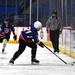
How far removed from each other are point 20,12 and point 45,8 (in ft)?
6.97

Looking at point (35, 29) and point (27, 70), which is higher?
point (35, 29)

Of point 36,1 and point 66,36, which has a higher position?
point 36,1

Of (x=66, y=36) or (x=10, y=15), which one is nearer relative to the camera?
(x=66, y=36)

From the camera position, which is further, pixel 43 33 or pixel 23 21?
pixel 23 21

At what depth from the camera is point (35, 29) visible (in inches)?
344

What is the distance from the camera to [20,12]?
21391 millimetres

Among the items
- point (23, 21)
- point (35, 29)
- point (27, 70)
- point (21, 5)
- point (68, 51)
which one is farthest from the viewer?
point (21, 5)

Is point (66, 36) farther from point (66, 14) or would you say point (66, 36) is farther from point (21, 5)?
point (21, 5)

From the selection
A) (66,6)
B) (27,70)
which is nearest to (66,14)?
(66,6)

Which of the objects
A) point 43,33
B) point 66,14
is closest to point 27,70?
point 66,14

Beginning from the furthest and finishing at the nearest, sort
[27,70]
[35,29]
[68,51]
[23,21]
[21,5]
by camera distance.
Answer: [21,5]
[23,21]
[68,51]
[35,29]
[27,70]

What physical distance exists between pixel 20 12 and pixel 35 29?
12.8 m

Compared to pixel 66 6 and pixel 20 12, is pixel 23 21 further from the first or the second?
pixel 66 6

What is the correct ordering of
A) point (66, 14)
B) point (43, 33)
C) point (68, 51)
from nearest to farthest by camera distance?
point (68, 51), point (66, 14), point (43, 33)
